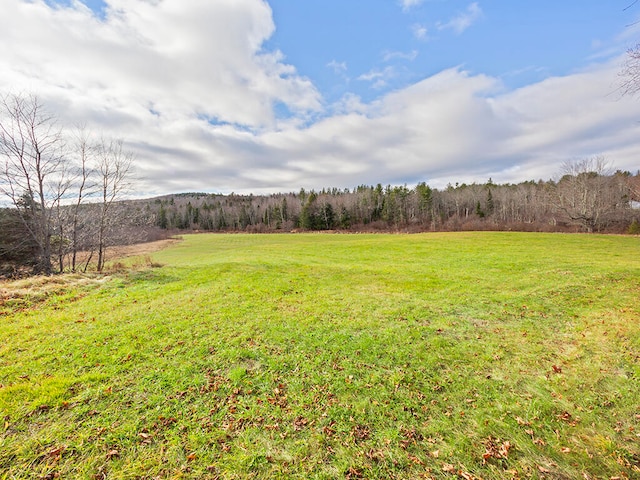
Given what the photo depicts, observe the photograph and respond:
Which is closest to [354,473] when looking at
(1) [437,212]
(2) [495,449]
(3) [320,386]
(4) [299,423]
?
(4) [299,423]

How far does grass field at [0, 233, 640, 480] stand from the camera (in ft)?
10.2

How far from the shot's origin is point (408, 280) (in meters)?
12.2

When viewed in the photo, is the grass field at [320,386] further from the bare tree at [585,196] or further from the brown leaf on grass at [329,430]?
the bare tree at [585,196]

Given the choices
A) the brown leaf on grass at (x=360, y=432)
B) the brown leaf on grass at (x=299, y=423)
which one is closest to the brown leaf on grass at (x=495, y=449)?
the brown leaf on grass at (x=360, y=432)

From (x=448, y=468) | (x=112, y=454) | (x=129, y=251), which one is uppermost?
(x=112, y=454)

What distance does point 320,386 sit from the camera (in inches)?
179

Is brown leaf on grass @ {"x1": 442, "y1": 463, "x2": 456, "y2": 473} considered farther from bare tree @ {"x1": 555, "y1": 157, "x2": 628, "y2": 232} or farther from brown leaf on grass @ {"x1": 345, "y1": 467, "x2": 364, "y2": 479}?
bare tree @ {"x1": 555, "y1": 157, "x2": 628, "y2": 232}

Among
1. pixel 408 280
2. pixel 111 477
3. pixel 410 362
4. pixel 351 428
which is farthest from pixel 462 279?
pixel 111 477

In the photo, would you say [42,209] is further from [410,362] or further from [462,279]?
[462,279]

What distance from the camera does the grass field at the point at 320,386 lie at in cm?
312

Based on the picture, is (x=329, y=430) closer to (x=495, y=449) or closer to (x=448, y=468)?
(x=448, y=468)

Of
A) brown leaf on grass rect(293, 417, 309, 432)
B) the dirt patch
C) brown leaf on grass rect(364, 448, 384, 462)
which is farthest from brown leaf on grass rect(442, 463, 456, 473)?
the dirt patch

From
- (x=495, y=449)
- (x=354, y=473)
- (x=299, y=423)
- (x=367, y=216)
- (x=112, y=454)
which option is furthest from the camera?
(x=367, y=216)

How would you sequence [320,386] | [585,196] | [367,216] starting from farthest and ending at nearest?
[367,216] → [585,196] → [320,386]
